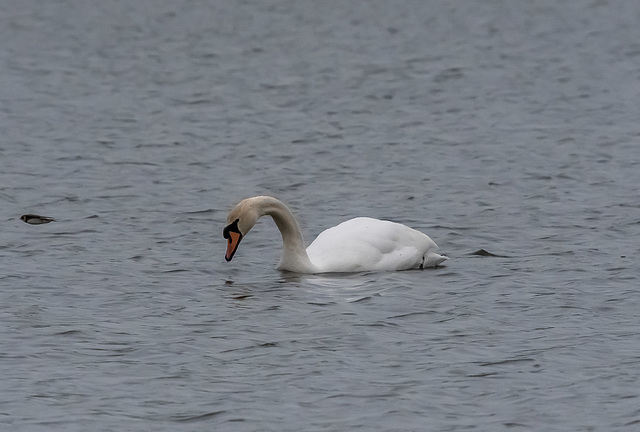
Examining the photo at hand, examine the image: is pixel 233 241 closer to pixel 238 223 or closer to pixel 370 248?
pixel 238 223

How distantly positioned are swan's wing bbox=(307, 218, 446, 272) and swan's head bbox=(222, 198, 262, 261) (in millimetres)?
809

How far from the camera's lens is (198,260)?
51.4ft

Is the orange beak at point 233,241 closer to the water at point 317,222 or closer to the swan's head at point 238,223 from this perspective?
the swan's head at point 238,223

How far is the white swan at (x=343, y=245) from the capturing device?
48.7ft

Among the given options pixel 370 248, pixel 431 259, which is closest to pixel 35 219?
pixel 370 248

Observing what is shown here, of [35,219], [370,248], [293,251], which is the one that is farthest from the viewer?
[35,219]

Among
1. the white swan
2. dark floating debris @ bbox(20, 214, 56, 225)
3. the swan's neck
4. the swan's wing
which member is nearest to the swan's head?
the white swan

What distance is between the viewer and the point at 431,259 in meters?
15.3

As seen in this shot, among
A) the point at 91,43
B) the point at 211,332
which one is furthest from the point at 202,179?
the point at 91,43

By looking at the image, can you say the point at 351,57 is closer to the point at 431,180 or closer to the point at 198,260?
the point at 431,180

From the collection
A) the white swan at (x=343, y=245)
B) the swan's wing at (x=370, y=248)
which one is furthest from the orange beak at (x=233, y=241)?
the swan's wing at (x=370, y=248)

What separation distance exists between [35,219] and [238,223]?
12.6 ft

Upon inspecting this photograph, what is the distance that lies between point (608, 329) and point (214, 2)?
102 feet

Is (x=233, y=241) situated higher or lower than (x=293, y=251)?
higher
